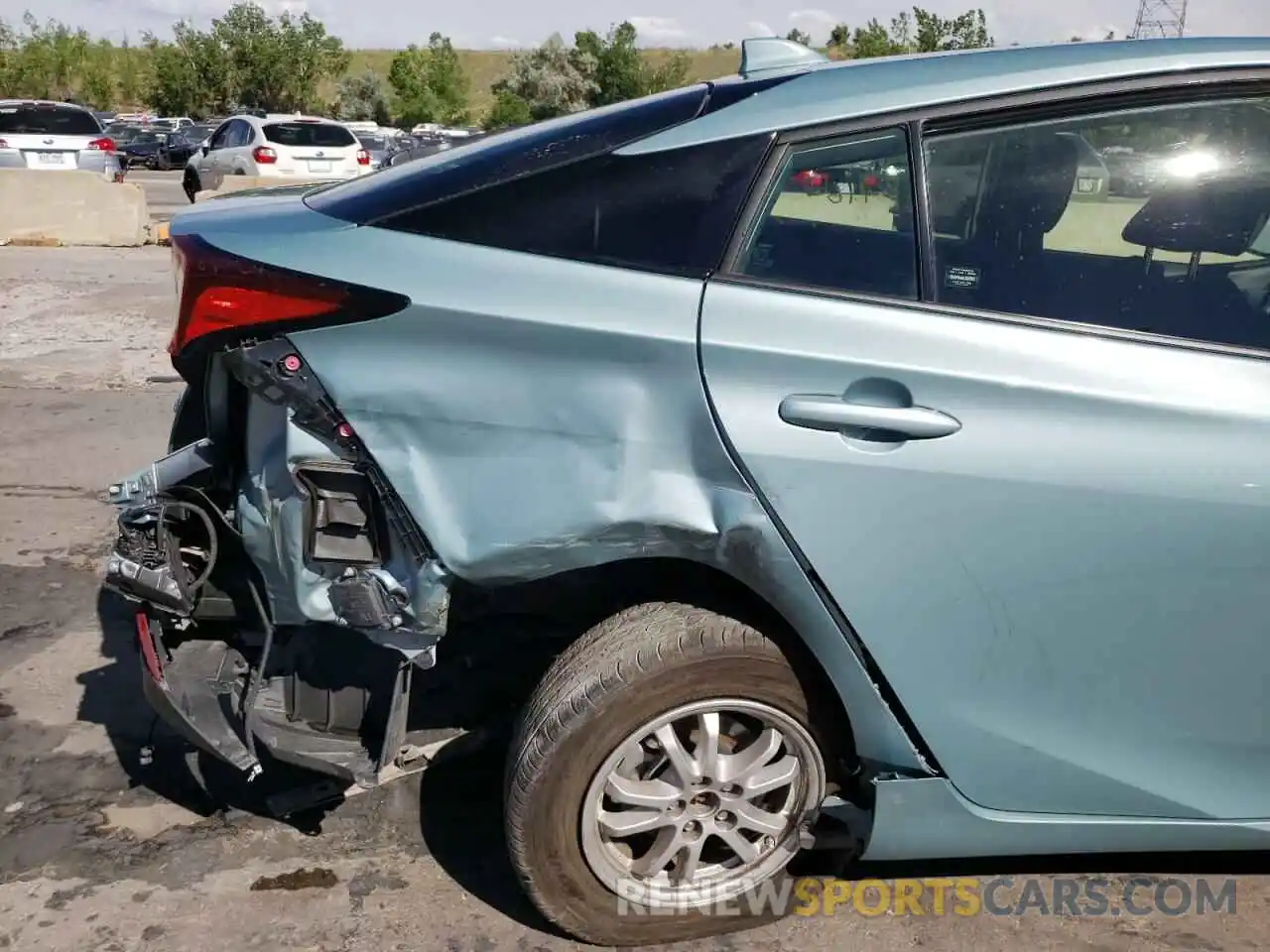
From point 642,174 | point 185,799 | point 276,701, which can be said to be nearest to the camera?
point 642,174

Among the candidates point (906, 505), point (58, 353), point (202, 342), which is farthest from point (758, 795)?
point (58, 353)

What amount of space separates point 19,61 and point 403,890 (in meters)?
75.8

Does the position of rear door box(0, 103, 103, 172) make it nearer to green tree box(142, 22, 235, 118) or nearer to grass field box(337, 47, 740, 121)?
green tree box(142, 22, 235, 118)

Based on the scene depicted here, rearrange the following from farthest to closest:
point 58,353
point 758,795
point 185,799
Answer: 1. point 58,353
2. point 185,799
3. point 758,795

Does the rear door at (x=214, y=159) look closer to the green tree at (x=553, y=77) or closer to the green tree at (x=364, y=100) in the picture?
the green tree at (x=553, y=77)

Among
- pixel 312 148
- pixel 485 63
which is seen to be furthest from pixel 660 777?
pixel 485 63

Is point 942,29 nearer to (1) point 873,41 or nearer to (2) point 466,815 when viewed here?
(1) point 873,41

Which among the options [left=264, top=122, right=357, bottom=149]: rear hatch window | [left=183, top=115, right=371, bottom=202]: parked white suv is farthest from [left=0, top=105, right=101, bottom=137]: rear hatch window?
[left=264, top=122, right=357, bottom=149]: rear hatch window

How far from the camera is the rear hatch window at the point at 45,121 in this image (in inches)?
685

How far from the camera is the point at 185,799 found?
9.45 ft

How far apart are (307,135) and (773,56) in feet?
58.8

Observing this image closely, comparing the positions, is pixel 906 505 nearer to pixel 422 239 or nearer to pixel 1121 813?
pixel 1121 813

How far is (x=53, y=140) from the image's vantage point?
1745cm

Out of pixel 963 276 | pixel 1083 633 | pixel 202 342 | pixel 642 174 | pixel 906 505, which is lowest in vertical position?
pixel 1083 633
